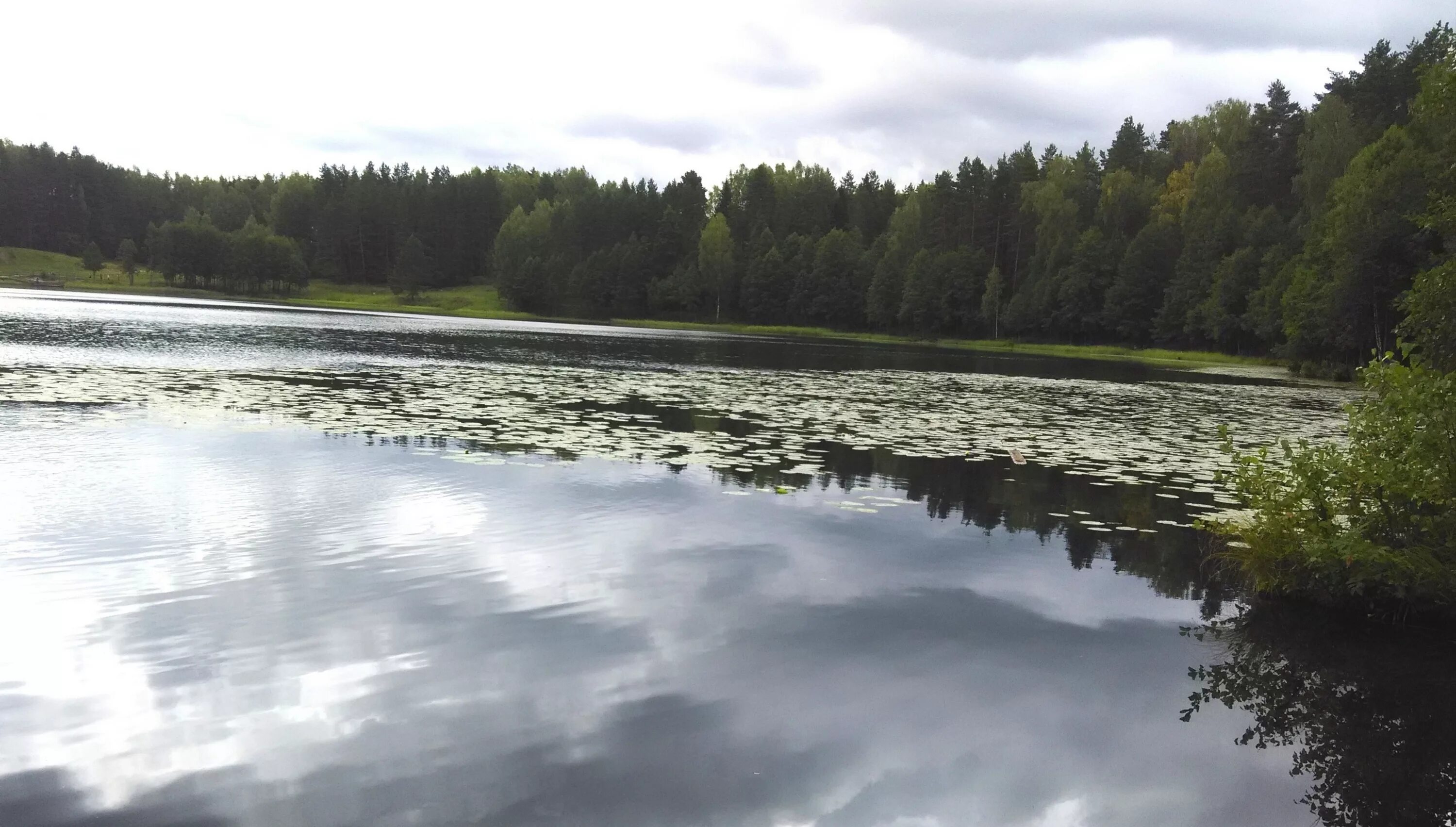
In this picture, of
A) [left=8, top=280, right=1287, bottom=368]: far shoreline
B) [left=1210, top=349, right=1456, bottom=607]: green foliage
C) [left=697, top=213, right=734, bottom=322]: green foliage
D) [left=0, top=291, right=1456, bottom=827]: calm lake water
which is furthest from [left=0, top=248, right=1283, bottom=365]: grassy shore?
Answer: [left=1210, top=349, right=1456, bottom=607]: green foliage

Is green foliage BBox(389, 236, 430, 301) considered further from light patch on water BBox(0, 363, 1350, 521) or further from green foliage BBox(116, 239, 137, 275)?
light patch on water BBox(0, 363, 1350, 521)

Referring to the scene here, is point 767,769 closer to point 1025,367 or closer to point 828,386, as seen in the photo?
point 828,386

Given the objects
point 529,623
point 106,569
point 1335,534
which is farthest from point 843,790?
point 106,569

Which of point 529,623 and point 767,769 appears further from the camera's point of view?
point 529,623

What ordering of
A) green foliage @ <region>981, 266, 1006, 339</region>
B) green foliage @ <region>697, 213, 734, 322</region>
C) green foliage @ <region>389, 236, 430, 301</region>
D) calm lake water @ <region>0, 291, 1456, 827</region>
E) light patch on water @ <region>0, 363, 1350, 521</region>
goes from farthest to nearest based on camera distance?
green foliage @ <region>389, 236, 430, 301</region> → green foliage @ <region>697, 213, 734, 322</region> → green foliage @ <region>981, 266, 1006, 339</region> → light patch on water @ <region>0, 363, 1350, 521</region> → calm lake water @ <region>0, 291, 1456, 827</region>

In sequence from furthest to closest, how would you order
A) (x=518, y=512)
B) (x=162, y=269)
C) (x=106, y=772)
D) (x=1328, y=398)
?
(x=162, y=269) < (x=1328, y=398) < (x=518, y=512) < (x=106, y=772)

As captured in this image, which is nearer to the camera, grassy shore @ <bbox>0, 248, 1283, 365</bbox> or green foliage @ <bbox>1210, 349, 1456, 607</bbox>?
green foliage @ <bbox>1210, 349, 1456, 607</bbox>

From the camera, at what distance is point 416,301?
484ft

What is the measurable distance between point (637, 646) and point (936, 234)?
123 m

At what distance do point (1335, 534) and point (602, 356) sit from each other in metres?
43.4

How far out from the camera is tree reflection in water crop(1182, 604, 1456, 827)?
6344 millimetres

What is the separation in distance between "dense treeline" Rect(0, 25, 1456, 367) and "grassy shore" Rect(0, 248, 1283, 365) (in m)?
2.79

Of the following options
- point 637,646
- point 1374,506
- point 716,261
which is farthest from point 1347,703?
point 716,261

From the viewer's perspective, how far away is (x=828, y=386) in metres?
36.9
